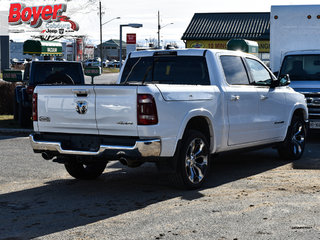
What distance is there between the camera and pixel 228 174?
9.64 metres

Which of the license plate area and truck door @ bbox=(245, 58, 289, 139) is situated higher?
truck door @ bbox=(245, 58, 289, 139)

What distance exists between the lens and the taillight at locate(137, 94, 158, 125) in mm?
7383

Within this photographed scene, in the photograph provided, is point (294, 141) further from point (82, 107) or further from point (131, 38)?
point (131, 38)

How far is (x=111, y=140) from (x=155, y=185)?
4.39 ft

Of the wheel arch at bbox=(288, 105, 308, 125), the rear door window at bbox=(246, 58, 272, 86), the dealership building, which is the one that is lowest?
the wheel arch at bbox=(288, 105, 308, 125)

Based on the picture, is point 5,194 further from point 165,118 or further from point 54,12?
point 54,12

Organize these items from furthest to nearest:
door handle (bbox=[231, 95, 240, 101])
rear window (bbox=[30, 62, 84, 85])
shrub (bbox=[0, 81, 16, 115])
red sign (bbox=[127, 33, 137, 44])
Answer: red sign (bbox=[127, 33, 137, 44]) → shrub (bbox=[0, 81, 16, 115]) → rear window (bbox=[30, 62, 84, 85]) → door handle (bbox=[231, 95, 240, 101])

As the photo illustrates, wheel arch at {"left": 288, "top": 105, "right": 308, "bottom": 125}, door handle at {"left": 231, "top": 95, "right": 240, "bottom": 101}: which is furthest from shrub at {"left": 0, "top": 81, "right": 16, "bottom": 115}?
door handle at {"left": 231, "top": 95, "right": 240, "bottom": 101}

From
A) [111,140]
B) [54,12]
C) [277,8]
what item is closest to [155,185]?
[111,140]

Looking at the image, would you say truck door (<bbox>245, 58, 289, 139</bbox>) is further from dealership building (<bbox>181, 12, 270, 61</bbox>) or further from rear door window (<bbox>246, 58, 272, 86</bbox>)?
dealership building (<bbox>181, 12, 270, 61</bbox>)

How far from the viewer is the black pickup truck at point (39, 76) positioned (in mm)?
15766

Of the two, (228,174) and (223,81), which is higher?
(223,81)

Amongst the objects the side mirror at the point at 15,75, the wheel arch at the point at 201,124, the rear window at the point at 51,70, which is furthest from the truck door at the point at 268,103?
the side mirror at the point at 15,75

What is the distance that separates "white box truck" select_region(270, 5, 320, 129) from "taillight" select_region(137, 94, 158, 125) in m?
7.82
